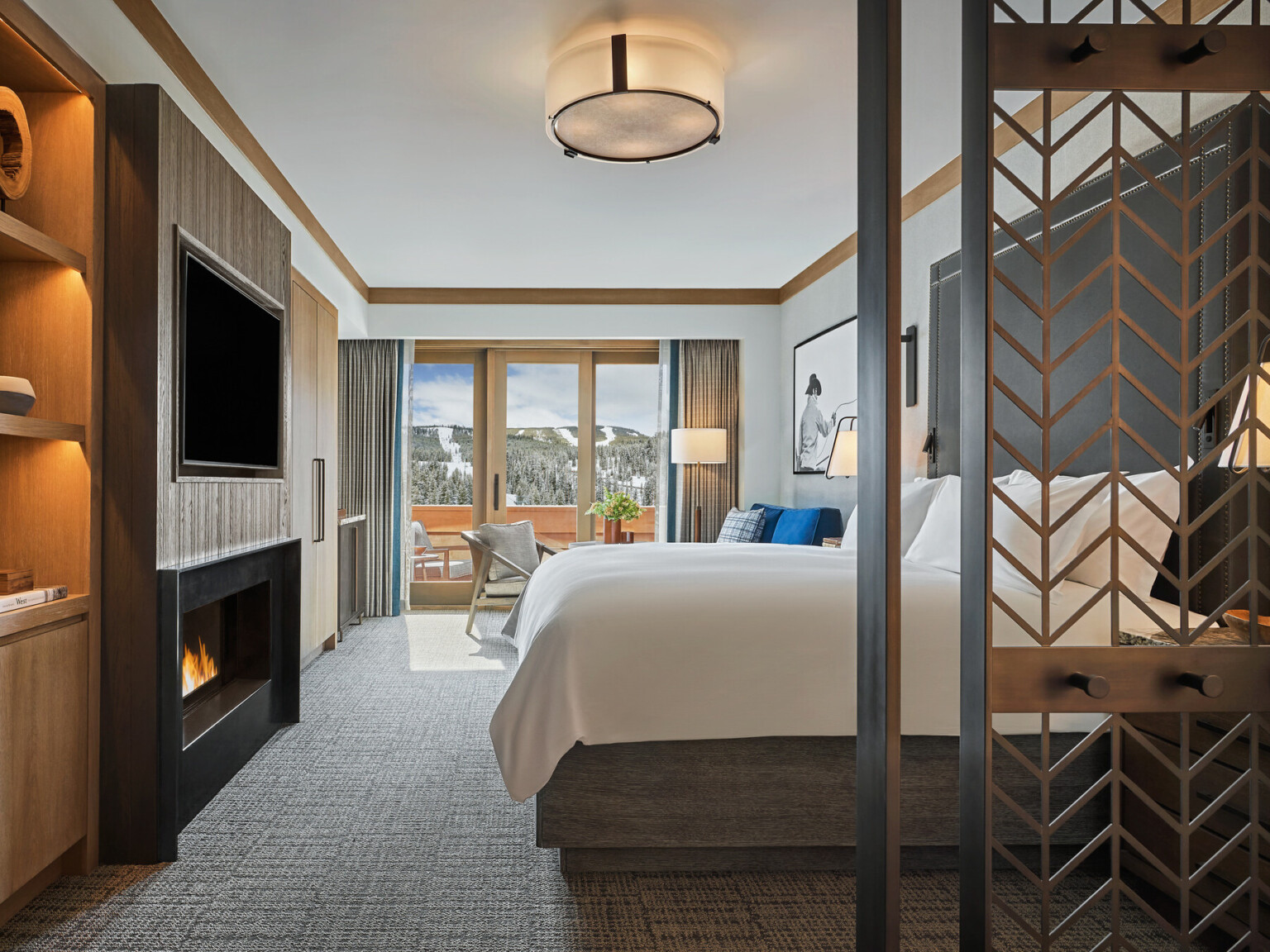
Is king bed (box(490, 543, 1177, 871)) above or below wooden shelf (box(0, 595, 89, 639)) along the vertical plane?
below

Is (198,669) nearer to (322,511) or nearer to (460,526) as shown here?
(322,511)

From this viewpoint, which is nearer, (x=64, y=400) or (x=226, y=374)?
(x=64, y=400)

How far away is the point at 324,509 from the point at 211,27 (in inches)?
119

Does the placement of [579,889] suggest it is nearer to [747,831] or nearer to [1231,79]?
[747,831]

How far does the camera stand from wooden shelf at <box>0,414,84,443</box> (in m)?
1.93

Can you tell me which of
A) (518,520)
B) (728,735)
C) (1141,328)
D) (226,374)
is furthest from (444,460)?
(1141,328)

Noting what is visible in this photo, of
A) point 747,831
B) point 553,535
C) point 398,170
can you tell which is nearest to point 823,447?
point 553,535

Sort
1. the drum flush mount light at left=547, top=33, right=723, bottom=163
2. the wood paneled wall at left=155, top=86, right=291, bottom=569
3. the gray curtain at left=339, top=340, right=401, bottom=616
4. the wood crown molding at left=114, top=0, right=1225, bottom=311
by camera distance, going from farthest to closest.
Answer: the gray curtain at left=339, top=340, right=401, bottom=616
the drum flush mount light at left=547, top=33, right=723, bottom=163
the wood crown molding at left=114, top=0, right=1225, bottom=311
the wood paneled wall at left=155, top=86, right=291, bottom=569

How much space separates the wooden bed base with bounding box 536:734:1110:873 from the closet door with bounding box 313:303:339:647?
10.5 ft

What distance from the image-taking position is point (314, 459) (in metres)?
4.86

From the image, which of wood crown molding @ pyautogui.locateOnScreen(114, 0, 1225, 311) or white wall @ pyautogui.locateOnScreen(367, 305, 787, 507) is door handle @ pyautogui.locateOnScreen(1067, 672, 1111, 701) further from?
white wall @ pyautogui.locateOnScreen(367, 305, 787, 507)

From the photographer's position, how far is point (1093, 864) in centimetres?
231

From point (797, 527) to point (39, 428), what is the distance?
4.37m

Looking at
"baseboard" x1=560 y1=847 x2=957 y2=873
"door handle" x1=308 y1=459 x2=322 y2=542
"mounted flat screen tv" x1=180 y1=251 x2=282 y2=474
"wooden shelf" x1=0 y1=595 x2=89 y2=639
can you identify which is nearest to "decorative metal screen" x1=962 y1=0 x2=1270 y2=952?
"baseboard" x1=560 y1=847 x2=957 y2=873
